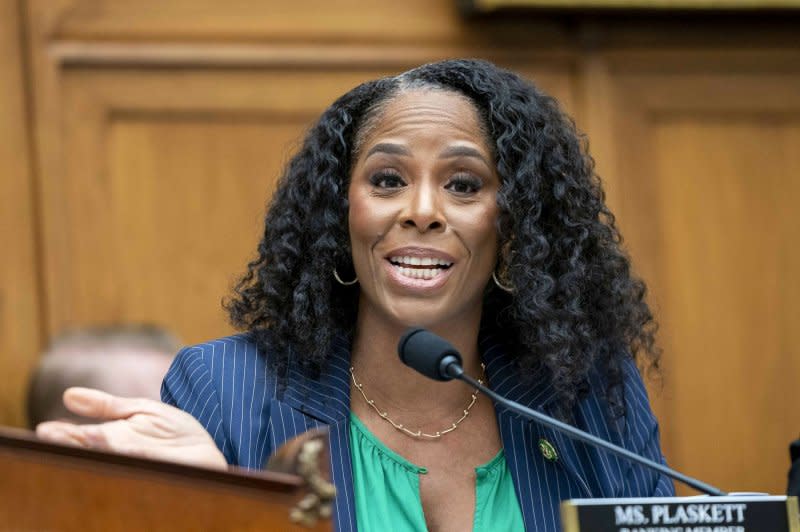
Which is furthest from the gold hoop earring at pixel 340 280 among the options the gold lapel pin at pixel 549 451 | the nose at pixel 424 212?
the gold lapel pin at pixel 549 451

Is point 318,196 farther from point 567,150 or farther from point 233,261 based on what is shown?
point 233,261

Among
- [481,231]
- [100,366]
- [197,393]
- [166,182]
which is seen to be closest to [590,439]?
[481,231]

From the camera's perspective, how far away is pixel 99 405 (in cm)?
191

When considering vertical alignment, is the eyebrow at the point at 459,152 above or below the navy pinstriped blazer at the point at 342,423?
above

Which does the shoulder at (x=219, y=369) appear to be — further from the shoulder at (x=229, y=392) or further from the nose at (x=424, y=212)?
the nose at (x=424, y=212)

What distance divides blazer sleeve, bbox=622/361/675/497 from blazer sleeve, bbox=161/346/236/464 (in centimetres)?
74

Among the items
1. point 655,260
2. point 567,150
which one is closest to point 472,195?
point 567,150

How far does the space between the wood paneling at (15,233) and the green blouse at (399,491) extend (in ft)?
4.75

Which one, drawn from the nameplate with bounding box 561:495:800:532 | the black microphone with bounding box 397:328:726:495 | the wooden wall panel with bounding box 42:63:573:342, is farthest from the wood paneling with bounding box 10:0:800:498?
the nameplate with bounding box 561:495:800:532

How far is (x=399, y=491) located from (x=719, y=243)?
213cm

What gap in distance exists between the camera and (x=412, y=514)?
2.57m

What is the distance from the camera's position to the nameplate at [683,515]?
1.90 m

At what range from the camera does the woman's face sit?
265 centimetres

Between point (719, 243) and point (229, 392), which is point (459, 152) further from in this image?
point (719, 243)
